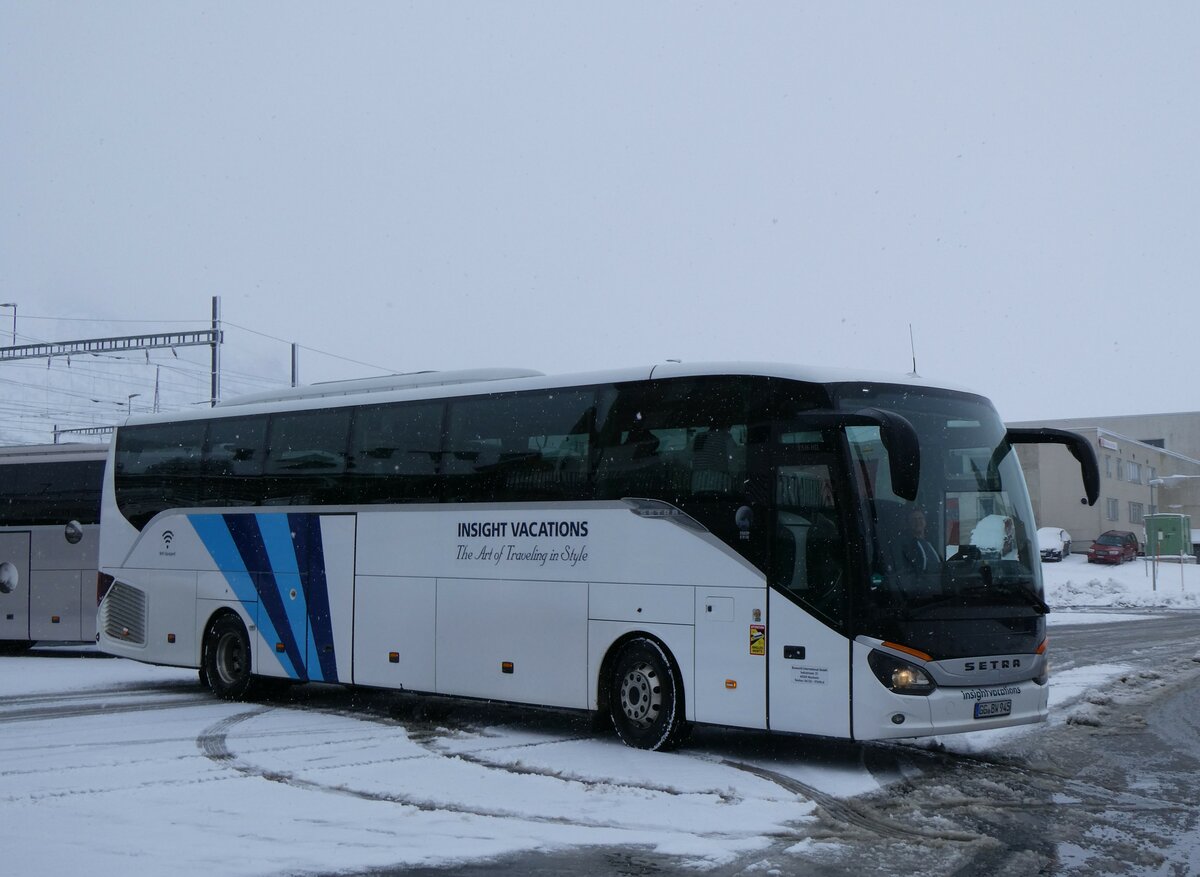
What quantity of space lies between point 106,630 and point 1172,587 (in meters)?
39.7

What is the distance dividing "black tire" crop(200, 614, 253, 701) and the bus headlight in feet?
28.3

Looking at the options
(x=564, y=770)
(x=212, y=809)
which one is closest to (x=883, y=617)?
(x=564, y=770)

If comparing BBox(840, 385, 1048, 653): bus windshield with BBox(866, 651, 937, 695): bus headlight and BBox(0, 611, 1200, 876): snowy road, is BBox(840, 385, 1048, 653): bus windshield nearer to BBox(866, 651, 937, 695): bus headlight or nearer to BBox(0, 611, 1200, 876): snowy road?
BBox(866, 651, 937, 695): bus headlight

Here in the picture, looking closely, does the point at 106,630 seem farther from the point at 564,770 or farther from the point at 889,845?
the point at 889,845

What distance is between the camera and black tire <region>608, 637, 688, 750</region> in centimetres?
1116

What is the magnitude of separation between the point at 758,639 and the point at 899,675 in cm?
123

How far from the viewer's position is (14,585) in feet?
75.3

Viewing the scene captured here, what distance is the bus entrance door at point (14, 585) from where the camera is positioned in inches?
898

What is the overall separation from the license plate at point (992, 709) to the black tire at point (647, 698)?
2524 millimetres

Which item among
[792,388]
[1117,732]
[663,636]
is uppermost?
[792,388]

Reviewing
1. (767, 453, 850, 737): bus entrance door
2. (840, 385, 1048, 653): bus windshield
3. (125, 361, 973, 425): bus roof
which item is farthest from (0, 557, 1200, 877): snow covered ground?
(125, 361, 973, 425): bus roof

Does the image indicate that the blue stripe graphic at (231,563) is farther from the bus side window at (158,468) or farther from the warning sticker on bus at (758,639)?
the warning sticker on bus at (758,639)

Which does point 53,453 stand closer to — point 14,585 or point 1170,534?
point 14,585

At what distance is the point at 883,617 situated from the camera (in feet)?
32.5
